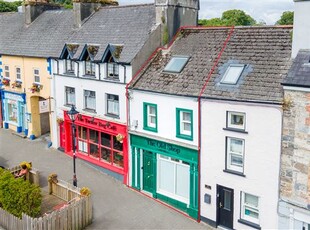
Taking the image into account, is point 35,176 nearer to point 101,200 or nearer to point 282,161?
point 101,200

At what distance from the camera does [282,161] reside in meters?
16.1

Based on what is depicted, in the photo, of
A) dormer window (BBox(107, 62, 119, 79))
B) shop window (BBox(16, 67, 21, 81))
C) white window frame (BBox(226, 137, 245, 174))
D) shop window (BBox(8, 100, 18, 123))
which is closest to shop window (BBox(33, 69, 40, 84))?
shop window (BBox(16, 67, 21, 81))

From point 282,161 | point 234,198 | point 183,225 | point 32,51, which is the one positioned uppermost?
point 32,51

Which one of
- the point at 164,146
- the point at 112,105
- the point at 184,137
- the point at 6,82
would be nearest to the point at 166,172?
the point at 164,146

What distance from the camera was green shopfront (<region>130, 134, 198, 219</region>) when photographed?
19578 mm

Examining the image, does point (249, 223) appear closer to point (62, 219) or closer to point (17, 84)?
point (62, 219)

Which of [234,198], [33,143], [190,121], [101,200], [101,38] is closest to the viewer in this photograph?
[234,198]

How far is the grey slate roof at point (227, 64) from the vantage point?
17188 millimetres

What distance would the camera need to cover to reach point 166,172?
21031 mm

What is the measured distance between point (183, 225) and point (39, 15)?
23471mm

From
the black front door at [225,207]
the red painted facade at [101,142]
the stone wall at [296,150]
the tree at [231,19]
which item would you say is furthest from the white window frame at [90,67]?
the tree at [231,19]

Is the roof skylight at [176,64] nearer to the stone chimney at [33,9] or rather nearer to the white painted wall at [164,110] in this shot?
the white painted wall at [164,110]

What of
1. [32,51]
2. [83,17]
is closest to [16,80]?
[32,51]

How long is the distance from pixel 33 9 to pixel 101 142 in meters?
15.4
